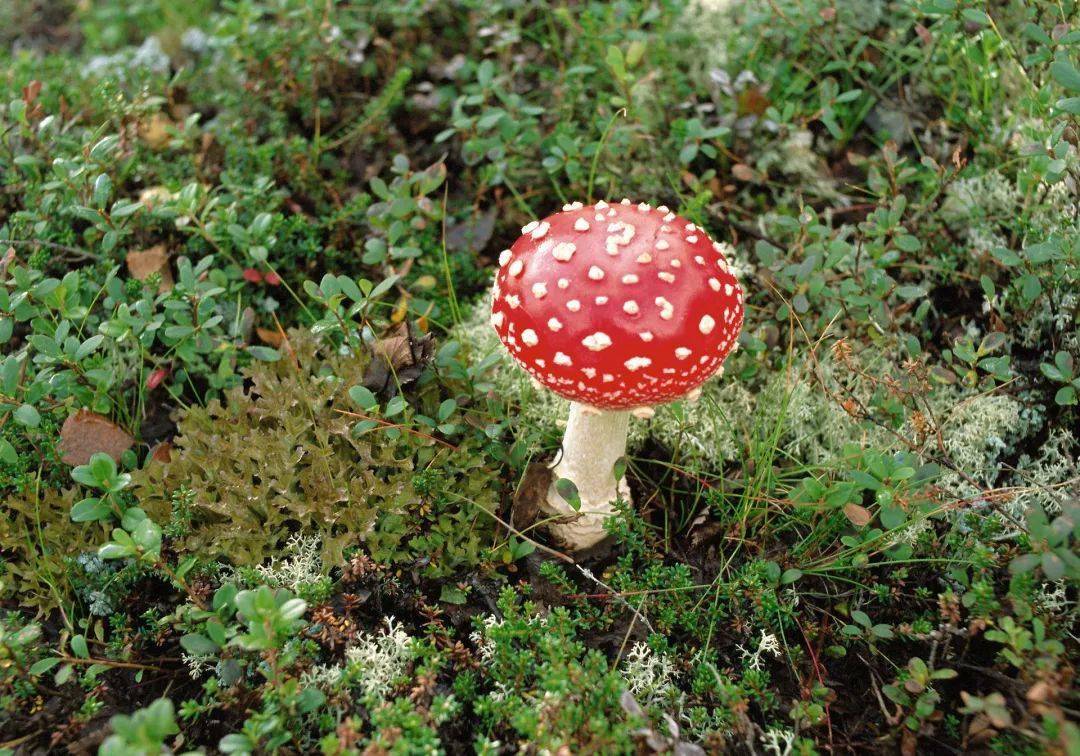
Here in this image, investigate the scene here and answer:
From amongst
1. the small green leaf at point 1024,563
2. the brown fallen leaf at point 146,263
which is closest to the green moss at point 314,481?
the brown fallen leaf at point 146,263

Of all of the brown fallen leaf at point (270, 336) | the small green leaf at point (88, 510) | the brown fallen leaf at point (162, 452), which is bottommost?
the brown fallen leaf at point (162, 452)

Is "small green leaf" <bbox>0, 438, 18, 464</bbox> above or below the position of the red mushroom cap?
below

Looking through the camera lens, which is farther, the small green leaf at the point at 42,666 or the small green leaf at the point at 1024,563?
the small green leaf at the point at 42,666

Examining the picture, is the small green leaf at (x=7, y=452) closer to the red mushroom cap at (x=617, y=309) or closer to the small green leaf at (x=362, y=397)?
the small green leaf at (x=362, y=397)

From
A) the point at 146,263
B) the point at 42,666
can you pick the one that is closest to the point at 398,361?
the point at 146,263

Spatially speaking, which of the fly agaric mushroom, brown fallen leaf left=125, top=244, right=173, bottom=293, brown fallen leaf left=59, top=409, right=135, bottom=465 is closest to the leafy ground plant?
brown fallen leaf left=59, top=409, right=135, bottom=465

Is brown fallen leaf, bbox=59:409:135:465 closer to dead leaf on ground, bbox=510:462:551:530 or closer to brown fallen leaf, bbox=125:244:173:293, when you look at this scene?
brown fallen leaf, bbox=125:244:173:293

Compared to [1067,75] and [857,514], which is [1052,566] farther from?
[1067,75]

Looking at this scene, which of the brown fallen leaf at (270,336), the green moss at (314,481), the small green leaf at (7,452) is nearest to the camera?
the small green leaf at (7,452)
